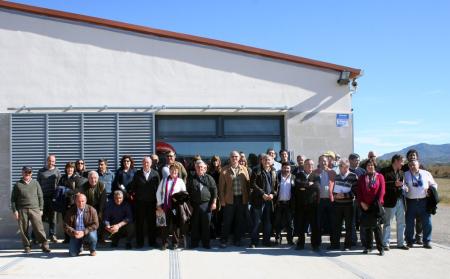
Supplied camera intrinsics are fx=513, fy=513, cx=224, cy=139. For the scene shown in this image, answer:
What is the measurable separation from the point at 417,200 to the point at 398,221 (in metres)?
0.51

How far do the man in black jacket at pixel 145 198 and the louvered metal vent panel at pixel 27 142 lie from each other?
8.00ft

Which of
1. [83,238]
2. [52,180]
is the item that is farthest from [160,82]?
[83,238]

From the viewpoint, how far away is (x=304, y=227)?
8992 millimetres

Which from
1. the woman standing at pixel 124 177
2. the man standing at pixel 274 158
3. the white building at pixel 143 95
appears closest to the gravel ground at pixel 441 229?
the white building at pixel 143 95

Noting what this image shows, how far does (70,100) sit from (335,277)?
640cm

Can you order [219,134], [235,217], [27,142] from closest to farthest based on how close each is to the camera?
[235,217], [27,142], [219,134]

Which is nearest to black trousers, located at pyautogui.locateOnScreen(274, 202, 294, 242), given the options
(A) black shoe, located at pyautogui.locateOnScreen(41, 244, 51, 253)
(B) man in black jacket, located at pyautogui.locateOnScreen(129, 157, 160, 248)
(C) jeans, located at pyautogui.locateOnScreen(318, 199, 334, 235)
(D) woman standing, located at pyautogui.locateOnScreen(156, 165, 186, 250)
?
(C) jeans, located at pyautogui.locateOnScreen(318, 199, 334, 235)

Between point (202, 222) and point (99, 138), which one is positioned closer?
point (202, 222)

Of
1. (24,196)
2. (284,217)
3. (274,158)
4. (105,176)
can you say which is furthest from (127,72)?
(284,217)

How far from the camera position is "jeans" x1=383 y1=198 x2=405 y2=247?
29.1ft

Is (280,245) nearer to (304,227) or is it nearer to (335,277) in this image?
(304,227)

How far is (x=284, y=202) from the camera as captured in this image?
916cm

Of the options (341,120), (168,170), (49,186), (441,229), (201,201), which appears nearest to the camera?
(201,201)

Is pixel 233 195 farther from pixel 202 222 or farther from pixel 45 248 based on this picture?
pixel 45 248
